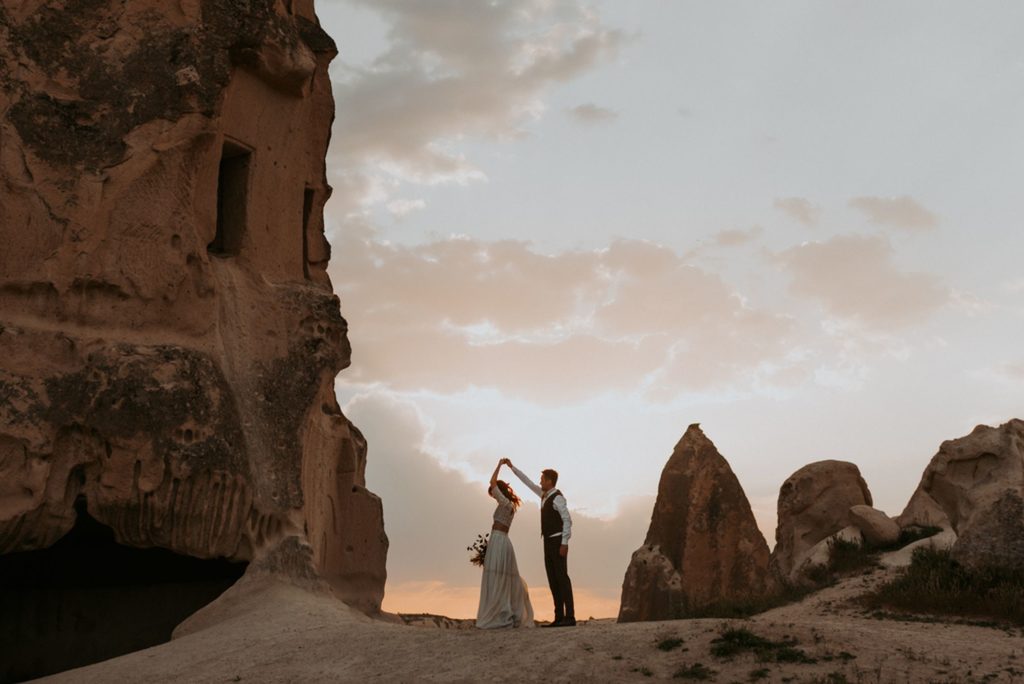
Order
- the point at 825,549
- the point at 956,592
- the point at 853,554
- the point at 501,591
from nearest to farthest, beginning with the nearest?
the point at 501,591, the point at 956,592, the point at 853,554, the point at 825,549

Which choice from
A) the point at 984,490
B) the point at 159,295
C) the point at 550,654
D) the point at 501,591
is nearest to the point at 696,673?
the point at 550,654

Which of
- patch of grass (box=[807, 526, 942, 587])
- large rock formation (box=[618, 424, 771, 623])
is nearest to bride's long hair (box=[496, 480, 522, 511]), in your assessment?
patch of grass (box=[807, 526, 942, 587])

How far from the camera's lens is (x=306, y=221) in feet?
57.6

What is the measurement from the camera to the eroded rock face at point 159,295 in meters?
13.6

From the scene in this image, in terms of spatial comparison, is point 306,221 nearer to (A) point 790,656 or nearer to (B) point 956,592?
(B) point 956,592

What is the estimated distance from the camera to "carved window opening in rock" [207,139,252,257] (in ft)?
52.3

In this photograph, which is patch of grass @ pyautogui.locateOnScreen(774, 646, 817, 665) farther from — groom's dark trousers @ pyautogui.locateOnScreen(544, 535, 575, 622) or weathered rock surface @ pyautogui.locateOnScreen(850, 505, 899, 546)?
weathered rock surface @ pyautogui.locateOnScreen(850, 505, 899, 546)

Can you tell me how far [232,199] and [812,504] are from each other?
432 inches

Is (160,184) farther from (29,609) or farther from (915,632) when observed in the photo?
(915,632)

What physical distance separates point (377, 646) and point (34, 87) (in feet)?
25.0

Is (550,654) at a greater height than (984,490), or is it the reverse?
(984,490)

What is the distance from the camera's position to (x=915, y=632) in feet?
37.0

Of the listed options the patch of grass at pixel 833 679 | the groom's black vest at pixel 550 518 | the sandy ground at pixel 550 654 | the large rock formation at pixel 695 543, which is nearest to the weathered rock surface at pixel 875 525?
the large rock formation at pixel 695 543

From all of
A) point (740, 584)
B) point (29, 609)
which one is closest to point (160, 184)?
point (29, 609)
